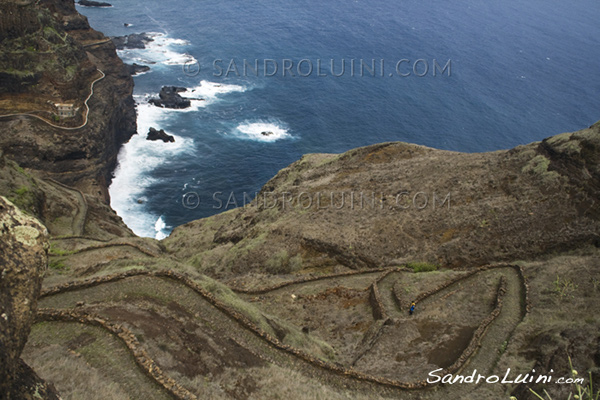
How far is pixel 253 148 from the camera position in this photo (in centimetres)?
8475

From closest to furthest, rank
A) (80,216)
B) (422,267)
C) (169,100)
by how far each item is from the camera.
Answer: (422,267), (80,216), (169,100)

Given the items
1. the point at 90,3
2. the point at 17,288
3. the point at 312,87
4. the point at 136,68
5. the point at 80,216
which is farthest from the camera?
the point at 90,3

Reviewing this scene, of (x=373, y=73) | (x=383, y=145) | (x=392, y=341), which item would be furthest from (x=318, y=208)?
(x=373, y=73)

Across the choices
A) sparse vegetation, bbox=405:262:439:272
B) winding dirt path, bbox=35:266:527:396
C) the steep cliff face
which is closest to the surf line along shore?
sparse vegetation, bbox=405:262:439:272

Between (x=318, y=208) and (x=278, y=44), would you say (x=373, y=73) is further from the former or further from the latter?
(x=318, y=208)

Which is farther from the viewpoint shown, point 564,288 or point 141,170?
point 141,170

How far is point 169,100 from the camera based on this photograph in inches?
3659

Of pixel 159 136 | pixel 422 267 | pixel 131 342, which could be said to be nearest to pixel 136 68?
pixel 159 136

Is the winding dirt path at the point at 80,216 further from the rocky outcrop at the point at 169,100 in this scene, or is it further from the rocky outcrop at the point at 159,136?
the rocky outcrop at the point at 169,100

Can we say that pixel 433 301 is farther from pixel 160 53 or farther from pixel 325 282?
pixel 160 53

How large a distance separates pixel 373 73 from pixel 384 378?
10680 centimetres

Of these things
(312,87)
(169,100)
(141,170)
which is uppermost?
(312,87)

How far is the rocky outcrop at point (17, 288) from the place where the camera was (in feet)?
31.3

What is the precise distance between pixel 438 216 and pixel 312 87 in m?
80.9
